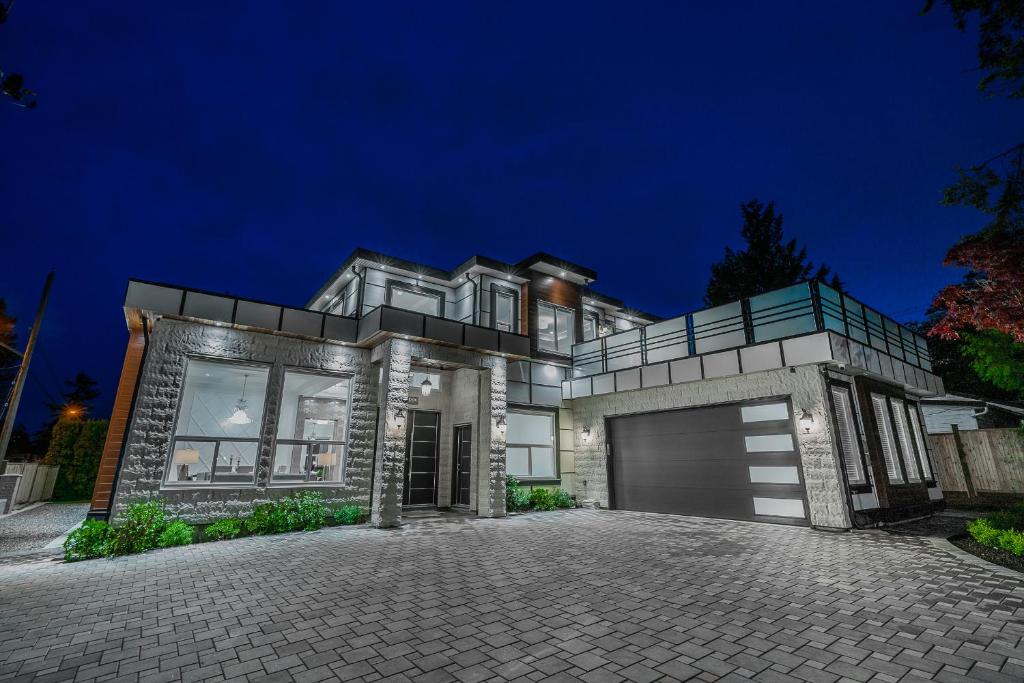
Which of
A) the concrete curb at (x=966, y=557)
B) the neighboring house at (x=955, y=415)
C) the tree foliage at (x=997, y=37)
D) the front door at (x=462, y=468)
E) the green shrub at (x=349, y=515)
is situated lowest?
the concrete curb at (x=966, y=557)

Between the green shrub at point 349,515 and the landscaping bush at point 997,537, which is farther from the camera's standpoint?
the green shrub at point 349,515

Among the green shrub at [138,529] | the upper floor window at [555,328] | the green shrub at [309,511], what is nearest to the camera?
the green shrub at [138,529]

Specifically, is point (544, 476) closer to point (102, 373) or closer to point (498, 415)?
point (498, 415)

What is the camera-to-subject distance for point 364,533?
8664 millimetres

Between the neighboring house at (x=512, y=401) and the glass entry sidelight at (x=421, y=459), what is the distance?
6 cm

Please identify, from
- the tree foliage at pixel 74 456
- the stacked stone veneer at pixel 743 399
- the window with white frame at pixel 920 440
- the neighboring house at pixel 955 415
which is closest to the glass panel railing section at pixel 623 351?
the stacked stone veneer at pixel 743 399

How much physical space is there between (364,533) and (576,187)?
9202 centimetres

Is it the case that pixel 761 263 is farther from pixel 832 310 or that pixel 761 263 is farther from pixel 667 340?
pixel 832 310

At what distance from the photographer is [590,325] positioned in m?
16.9

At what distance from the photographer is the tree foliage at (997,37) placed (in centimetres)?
659

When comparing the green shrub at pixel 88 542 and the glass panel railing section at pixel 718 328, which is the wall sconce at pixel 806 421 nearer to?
the glass panel railing section at pixel 718 328

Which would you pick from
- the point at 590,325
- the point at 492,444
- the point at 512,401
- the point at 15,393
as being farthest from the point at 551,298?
the point at 15,393

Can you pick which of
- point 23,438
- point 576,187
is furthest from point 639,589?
point 576,187

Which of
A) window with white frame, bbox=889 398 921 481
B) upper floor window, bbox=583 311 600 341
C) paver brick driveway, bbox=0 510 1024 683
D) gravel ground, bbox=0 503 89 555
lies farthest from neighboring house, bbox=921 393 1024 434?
gravel ground, bbox=0 503 89 555
